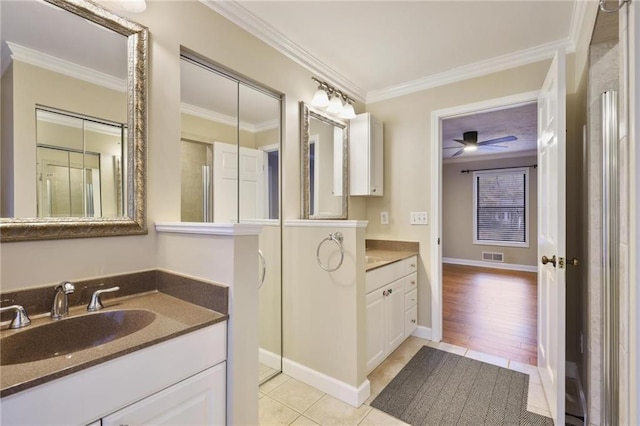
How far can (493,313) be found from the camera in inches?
137

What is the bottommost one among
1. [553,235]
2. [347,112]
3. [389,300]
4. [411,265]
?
[389,300]

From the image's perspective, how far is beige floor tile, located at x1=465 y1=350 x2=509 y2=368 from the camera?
2.32 meters

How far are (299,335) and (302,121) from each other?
1593 mm

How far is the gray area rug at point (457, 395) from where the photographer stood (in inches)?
67.7

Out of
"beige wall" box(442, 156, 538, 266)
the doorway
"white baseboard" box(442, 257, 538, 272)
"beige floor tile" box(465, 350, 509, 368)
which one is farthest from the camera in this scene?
"beige wall" box(442, 156, 538, 266)

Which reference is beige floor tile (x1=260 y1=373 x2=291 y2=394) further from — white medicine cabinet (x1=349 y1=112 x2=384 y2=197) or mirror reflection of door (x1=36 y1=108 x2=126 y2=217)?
white medicine cabinet (x1=349 y1=112 x2=384 y2=197)

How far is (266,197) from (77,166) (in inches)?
43.4

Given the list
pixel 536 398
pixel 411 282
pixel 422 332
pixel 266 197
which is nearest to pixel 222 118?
pixel 266 197

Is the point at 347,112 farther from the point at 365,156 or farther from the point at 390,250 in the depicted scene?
the point at 390,250

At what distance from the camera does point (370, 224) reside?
10.4 feet

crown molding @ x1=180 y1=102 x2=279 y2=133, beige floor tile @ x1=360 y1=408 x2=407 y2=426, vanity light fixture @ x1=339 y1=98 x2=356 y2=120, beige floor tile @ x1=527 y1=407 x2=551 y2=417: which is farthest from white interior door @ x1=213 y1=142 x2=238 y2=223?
beige floor tile @ x1=527 y1=407 x2=551 y2=417

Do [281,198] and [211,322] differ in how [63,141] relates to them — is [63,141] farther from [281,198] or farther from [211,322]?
[281,198]

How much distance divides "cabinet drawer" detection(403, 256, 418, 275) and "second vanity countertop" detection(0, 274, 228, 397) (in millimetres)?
1885

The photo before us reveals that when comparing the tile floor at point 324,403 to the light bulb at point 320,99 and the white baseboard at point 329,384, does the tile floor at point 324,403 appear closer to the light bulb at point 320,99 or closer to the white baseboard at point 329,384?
the white baseboard at point 329,384
